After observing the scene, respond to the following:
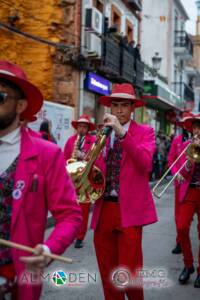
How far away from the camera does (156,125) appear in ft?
111

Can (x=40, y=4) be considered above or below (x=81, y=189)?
above

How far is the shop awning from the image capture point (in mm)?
27734

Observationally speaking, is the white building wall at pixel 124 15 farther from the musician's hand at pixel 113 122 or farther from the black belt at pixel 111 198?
the musician's hand at pixel 113 122

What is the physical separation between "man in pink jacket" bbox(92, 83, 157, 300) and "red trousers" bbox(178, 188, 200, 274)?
165 centimetres

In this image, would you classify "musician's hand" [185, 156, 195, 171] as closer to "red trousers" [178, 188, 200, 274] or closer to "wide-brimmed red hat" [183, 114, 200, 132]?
"red trousers" [178, 188, 200, 274]

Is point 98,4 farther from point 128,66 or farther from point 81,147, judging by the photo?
point 81,147

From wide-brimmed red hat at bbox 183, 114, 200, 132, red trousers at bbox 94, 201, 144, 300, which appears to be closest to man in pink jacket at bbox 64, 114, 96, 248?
wide-brimmed red hat at bbox 183, 114, 200, 132

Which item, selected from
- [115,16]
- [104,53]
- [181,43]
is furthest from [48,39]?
[181,43]

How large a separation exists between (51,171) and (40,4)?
1555cm

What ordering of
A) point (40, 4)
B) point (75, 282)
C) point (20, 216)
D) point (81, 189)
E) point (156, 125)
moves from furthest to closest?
point (156, 125) → point (40, 4) → point (75, 282) → point (81, 189) → point (20, 216)

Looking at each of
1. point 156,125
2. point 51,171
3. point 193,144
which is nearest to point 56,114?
point 193,144

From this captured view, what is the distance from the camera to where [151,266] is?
6.84 meters

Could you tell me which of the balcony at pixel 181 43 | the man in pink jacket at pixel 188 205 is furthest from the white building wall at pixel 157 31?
the man in pink jacket at pixel 188 205

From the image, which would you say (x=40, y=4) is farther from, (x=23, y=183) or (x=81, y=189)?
(x=23, y=183)
